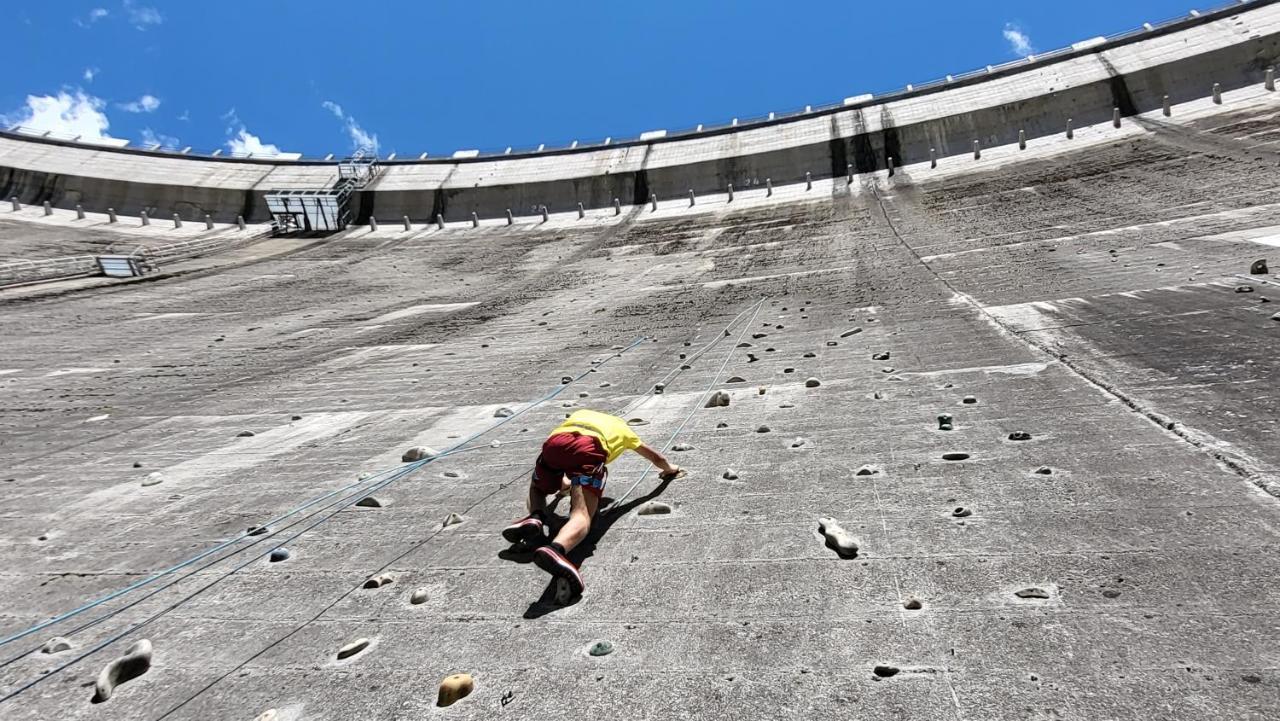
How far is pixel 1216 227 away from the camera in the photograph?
12773mm

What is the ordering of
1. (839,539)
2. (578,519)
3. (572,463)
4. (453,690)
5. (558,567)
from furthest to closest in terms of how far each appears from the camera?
(572,463) < (578,519) < (839,539) < (558,567) < (453,690)

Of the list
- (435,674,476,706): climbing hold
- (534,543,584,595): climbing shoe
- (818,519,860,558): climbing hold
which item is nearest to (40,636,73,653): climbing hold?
(435,674,476,706): climbing hold

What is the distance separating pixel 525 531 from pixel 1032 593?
9.71 feet

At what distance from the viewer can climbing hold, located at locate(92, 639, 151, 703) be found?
337cm

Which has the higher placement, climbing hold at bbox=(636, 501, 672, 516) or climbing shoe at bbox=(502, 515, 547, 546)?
climbing shoe at bbox=(502, 515, 547, 546)

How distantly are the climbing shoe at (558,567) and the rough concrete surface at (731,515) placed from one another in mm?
170

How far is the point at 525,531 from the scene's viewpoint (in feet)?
14.7

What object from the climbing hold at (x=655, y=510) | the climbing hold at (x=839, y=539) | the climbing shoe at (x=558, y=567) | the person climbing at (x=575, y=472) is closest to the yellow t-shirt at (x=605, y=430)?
the person climbing at (x=575, y=472)

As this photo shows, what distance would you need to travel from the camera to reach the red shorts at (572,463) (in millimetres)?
4609

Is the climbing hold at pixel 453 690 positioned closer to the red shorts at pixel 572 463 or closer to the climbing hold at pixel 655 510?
the red shorts at pixel 572 463

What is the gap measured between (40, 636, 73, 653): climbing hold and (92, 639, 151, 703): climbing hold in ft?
1.65

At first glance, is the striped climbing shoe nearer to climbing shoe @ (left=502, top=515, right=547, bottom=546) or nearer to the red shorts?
climbing shoe @ (left=502, top=515, right=547, bottom=546)

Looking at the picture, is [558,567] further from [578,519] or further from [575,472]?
[575,472]

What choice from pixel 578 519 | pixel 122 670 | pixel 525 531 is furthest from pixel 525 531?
pixel 122 670
